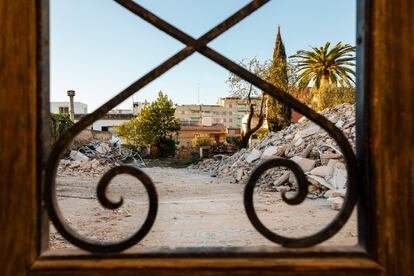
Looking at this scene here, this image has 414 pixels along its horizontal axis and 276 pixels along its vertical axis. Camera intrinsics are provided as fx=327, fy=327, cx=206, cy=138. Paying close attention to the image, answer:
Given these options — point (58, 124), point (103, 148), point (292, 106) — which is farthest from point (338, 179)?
point (103, 148)

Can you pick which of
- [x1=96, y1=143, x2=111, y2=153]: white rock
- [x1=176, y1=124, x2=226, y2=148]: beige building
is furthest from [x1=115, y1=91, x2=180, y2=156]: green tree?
[x1=176, y1=124, x2=226, y2=148]: beige building

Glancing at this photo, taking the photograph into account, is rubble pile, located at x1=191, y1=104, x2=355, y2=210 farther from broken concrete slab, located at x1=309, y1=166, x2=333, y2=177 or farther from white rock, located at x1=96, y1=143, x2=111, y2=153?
white rock, located at x1=96, y1=143, x2=111, y2=153

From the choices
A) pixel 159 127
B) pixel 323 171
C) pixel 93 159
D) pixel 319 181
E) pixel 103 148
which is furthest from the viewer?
pixel 159 127

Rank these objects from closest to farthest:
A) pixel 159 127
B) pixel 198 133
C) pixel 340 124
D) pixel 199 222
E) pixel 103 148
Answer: pixel 199 222 → pixel 340 124 → pixel 103 148 → pixel 159 127 → pixel 198 133

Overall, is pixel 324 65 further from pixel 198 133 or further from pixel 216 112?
pixel 216 112

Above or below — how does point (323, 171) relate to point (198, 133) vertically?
below

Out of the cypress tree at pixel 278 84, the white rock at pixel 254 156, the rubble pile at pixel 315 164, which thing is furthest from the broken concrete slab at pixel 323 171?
the cypress tree at pixel 278 84

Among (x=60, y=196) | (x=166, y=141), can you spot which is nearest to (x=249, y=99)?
(x=166, y=141)

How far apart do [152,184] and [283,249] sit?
21cm

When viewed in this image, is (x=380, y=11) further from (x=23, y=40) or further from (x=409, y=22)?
(x=23, y=40)

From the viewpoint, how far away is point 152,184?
46 centimetres

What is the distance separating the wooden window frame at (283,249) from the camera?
43 centimetres

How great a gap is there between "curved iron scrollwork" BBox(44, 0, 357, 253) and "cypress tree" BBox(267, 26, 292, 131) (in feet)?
69.1

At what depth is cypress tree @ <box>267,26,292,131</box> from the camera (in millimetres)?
21094
